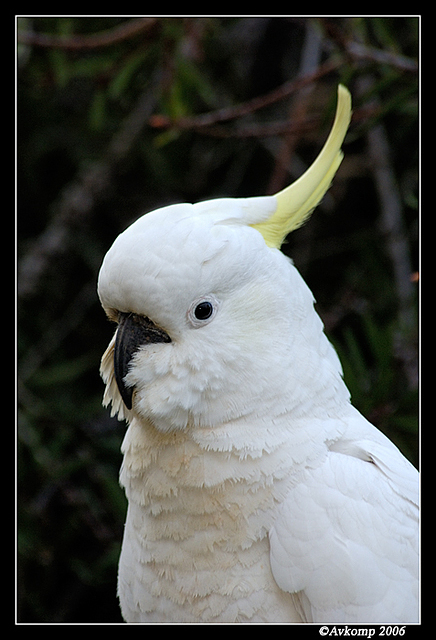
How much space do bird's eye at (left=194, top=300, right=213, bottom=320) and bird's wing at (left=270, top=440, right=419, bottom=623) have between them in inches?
13.8

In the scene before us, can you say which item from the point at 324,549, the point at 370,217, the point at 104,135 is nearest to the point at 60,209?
the point at 104,135

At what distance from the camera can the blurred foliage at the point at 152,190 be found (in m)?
1.82

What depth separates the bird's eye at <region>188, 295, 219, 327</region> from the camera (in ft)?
3.47

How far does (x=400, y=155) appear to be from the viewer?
2.22m

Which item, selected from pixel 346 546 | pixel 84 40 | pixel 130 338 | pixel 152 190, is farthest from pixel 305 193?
pixel 152 190

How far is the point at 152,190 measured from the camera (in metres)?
2.60

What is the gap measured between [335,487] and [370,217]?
1.64 m

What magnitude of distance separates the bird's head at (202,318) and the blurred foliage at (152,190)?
0.66 m

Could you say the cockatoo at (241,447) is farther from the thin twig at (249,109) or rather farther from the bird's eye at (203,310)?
the thin twig at (249,109)

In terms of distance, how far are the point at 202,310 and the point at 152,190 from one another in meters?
1.65

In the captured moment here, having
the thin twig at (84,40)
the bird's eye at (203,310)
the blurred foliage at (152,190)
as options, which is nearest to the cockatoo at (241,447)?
the bird's eye at (203,310)

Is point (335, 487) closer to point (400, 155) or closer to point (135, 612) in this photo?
point (135, 612)

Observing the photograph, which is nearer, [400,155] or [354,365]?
[354,365]

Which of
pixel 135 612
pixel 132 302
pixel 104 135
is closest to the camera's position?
pixel 132 302
